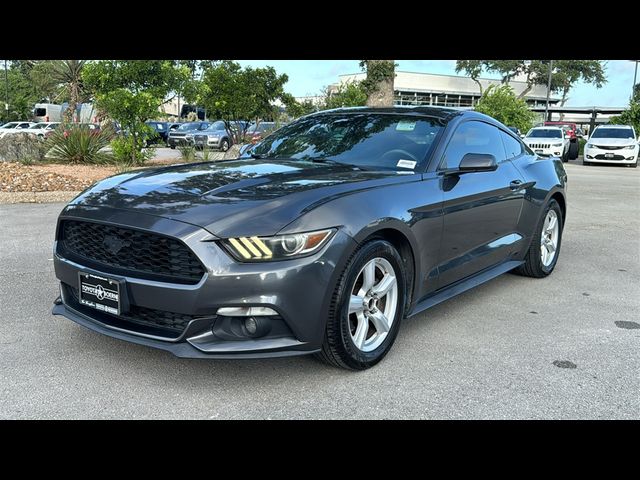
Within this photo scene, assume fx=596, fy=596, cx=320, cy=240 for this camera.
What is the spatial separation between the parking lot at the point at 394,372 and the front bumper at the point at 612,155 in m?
19.9

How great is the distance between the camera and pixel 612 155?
22.8 metres

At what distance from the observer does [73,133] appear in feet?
48.6

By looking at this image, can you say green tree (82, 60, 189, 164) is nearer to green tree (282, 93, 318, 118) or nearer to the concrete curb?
the concrete curb

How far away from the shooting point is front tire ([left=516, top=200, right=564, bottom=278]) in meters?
5.46

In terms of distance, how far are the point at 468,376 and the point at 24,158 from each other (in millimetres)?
13985

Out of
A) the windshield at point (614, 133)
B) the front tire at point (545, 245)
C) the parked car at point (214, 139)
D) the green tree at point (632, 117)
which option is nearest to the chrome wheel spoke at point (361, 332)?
the front tire at point (545, 245)

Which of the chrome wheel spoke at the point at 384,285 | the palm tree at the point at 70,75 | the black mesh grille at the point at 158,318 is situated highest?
the palm tree at the point at 70,75

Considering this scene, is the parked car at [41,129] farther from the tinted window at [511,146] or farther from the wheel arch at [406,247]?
the wheel arch at [406,247]

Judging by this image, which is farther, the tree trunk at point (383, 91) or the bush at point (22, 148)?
the bush at point (22, 148)

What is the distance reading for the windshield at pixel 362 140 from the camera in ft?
13.7

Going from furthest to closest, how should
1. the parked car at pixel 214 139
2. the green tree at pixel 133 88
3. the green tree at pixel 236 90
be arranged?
the parked car at pixel 214 139 < the green tree at pixel 236 90 < the green tree at pixel 133 88

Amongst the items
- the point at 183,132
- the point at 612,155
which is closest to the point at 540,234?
the point at 612,155

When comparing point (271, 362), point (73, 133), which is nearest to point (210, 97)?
point (73, 133)

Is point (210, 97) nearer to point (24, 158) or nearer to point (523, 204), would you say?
point (24, 158)
